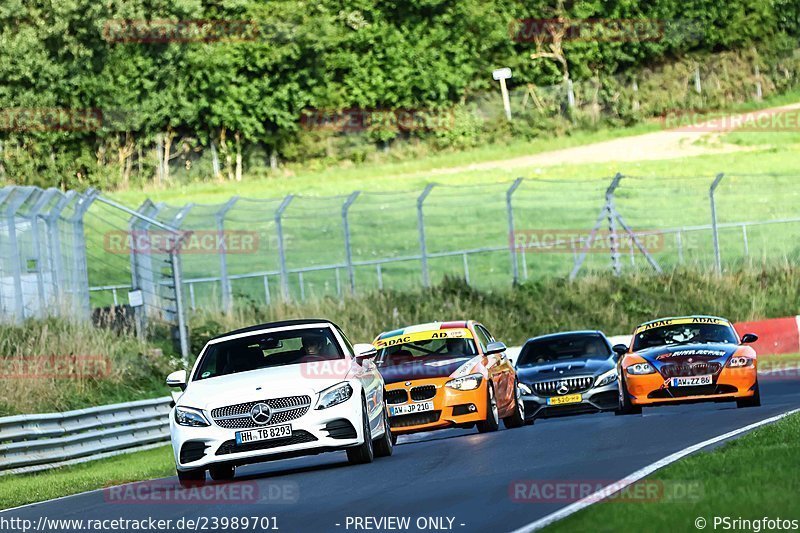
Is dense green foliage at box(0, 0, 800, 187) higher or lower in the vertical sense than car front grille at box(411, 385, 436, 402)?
higher

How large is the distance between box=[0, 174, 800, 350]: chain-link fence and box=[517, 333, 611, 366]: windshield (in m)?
7.92

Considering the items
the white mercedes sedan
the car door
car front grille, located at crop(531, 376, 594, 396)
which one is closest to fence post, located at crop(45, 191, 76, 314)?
the car door

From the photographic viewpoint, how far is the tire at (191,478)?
16.0 m

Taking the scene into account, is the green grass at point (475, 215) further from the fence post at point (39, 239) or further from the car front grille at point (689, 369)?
the car front grille at point (689, 369)

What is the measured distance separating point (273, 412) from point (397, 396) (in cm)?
495

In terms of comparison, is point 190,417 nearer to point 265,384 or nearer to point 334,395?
point 265,384

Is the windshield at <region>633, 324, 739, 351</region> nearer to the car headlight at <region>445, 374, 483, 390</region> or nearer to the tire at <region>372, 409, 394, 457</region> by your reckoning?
the car headlight at <region>445, 374, 483, 390</region>

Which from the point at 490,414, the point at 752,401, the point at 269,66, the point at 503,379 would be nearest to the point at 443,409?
the point at 490,414

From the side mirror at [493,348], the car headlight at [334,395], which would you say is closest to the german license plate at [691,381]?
the side mirror at [493,348]

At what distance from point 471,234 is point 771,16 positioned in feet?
103

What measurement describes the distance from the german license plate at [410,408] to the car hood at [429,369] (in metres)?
0.36

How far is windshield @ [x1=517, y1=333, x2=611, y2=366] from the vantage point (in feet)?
80.0

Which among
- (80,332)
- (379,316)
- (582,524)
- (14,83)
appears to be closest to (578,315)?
(379,316)

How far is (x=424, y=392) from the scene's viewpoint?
20.3 meters
